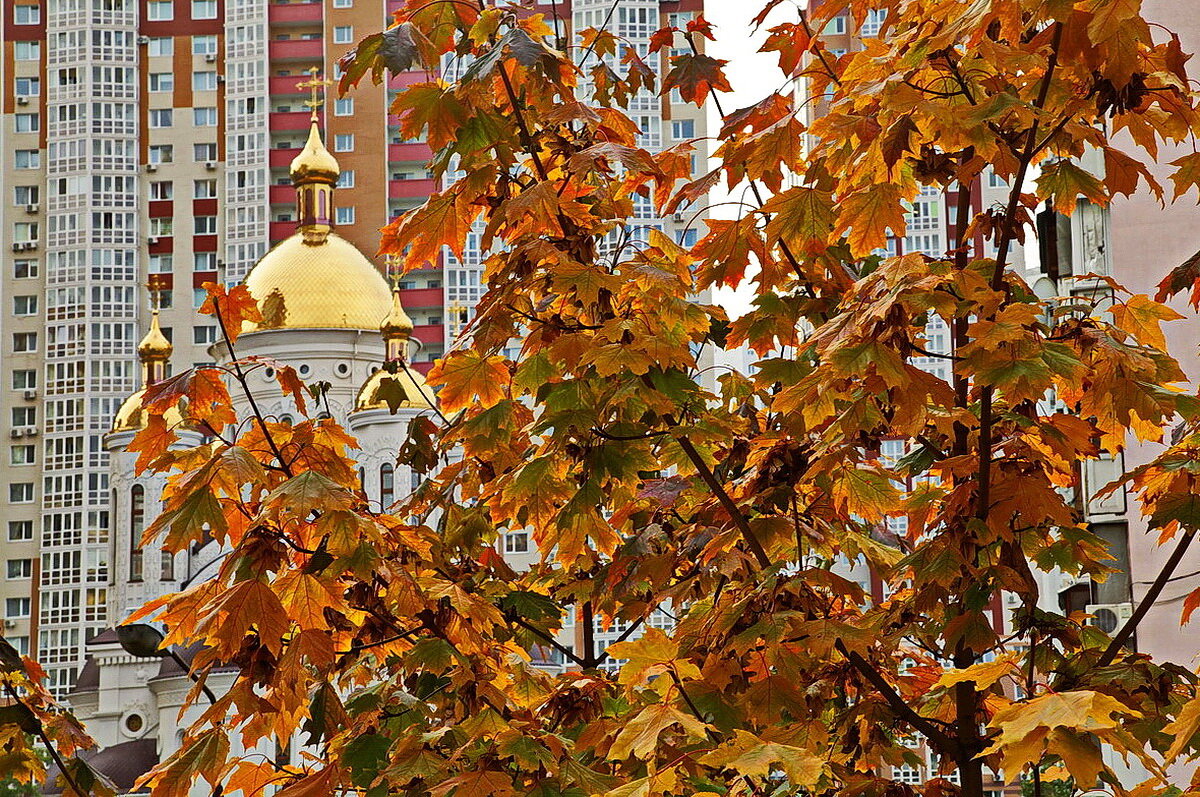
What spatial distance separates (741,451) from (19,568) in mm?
67370

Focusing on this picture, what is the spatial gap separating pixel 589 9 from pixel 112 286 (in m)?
21.7

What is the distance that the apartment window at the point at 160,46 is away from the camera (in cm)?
7231

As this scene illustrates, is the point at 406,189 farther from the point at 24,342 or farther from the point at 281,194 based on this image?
the point at 24,342

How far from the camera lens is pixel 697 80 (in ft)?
18.7

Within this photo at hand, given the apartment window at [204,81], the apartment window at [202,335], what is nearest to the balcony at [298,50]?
A: the apartment window at [204,81]

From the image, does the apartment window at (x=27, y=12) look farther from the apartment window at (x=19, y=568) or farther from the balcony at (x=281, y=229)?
the apartment window at (x=19, y=568)

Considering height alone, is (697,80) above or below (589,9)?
below

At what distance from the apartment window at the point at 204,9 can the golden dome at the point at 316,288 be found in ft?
81.0

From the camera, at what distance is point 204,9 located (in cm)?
7256

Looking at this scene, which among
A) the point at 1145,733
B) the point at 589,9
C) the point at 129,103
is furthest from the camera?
the point at 129,103

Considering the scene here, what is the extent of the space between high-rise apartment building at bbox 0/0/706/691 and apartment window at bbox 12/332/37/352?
0.29ft

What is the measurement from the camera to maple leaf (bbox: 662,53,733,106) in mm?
5684

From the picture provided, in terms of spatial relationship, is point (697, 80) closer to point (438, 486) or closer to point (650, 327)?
point (650, 327)

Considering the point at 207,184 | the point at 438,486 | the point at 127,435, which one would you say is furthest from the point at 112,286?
the point at 438,486
